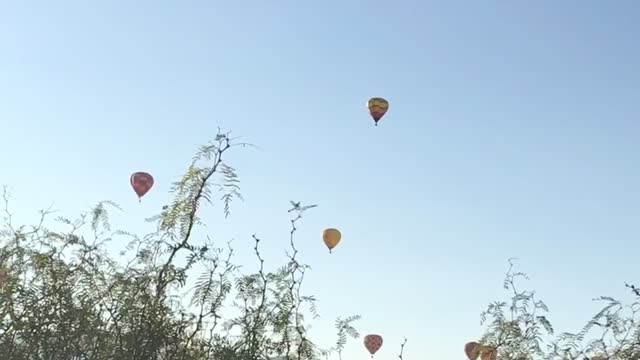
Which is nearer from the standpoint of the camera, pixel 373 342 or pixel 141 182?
pixel 141 182

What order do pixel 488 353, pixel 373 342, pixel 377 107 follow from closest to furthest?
pixel 488 353 < pixel 373 342 < pixel 377 107

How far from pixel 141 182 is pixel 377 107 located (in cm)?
1026

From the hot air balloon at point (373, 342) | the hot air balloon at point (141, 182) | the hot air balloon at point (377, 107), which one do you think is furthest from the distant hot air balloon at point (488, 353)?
the hot air balloon at point (377, 107)

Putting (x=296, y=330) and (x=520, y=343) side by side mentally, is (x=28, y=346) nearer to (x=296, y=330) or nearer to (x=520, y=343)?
(x=296, y=330)

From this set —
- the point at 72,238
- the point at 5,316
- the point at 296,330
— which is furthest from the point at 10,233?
the point at 296,330

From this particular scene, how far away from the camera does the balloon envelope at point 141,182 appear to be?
49.1ft

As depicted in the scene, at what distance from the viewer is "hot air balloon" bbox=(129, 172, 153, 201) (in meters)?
15.0

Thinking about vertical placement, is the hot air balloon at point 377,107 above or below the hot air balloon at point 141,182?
above

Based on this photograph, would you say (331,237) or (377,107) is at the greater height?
(377,107)

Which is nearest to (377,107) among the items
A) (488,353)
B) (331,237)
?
(331,237)

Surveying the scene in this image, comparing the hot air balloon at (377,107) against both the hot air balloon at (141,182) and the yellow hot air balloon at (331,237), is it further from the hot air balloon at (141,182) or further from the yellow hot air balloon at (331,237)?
the hot air balloon at (141,182)

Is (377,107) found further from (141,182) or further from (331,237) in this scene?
(141,182)

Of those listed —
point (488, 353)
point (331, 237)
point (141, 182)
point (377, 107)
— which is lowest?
point (488, 353)

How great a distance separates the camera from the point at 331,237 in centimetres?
2241
